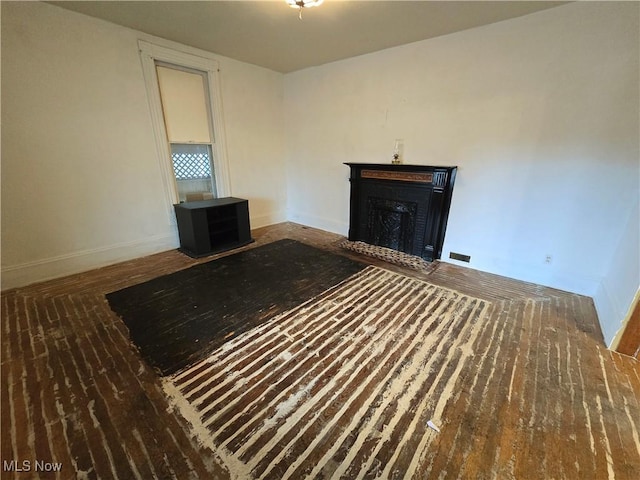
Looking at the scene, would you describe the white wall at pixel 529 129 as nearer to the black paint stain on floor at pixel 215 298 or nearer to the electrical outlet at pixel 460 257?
the electrical outlet at pixel 460 257

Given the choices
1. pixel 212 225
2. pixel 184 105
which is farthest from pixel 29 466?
pixel 184 105

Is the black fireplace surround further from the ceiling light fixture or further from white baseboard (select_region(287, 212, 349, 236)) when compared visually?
the ceiling light fixture

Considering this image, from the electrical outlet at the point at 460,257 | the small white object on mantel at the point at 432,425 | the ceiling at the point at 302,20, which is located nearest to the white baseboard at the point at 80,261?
the ceiling at the point at 302,20

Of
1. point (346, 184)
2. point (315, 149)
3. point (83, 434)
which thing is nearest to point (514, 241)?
point (346, 184)

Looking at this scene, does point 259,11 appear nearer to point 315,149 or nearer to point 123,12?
point 123,12

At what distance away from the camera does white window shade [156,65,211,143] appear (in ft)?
10.6

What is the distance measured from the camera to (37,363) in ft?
5.38

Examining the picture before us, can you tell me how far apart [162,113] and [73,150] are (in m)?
1.03

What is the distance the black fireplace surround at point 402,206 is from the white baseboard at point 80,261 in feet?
8.86

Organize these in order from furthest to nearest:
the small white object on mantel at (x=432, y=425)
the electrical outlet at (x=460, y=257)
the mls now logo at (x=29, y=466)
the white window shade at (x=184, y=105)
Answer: the white window shade at (x=184, y=105)
the electrical outlet at (x=460, y=257)
the small white object on mantel at (x=432, y=425)
the mls now logo at (x=29, y=466)

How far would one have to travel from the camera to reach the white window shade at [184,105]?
3221mm

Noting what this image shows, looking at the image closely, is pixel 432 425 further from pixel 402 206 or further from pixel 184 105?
pixel 184 105

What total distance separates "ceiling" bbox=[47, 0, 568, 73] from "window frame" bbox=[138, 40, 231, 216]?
0.57 feet

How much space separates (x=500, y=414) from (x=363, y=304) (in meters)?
1.17
